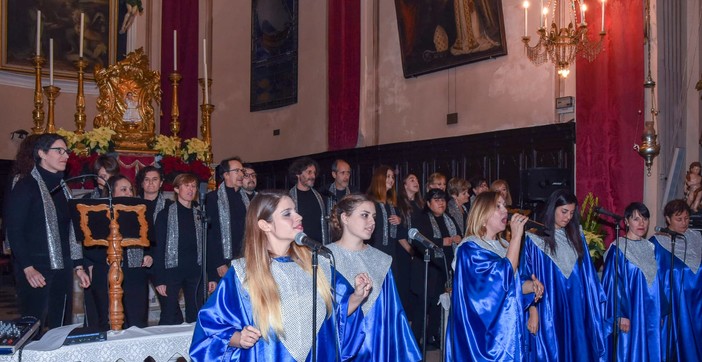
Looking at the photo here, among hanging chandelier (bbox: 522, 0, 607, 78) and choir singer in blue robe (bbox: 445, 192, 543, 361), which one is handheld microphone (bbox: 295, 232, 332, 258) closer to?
choir singer in blue robe (bbox: 445, 192, 543, 361)

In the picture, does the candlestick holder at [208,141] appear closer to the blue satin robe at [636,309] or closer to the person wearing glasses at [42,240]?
the person wearing glasses at [42,240]

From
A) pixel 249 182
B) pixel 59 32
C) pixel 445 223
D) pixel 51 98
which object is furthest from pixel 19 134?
pixel 445 223

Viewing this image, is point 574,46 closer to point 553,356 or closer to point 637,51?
point 637,51

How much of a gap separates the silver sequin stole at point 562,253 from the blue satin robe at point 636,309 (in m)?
0.58

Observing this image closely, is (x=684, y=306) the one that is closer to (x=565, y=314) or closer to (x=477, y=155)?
(x=565, y=314)

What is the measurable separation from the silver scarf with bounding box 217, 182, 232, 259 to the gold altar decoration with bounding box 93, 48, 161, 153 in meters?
2.49

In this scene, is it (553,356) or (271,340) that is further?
(553,356)

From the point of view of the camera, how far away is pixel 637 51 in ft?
27.3

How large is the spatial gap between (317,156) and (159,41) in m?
4.15

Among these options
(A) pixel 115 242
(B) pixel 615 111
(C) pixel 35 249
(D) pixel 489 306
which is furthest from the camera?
(B) pixel 615 111

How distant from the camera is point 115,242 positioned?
4715 millimetres

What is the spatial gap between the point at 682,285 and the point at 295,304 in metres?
4.06

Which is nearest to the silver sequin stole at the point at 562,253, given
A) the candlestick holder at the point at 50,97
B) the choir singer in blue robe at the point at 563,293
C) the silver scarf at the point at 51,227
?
the choir singer in blue robe at the point at 563,293

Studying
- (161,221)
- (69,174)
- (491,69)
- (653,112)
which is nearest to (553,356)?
(161,221)
